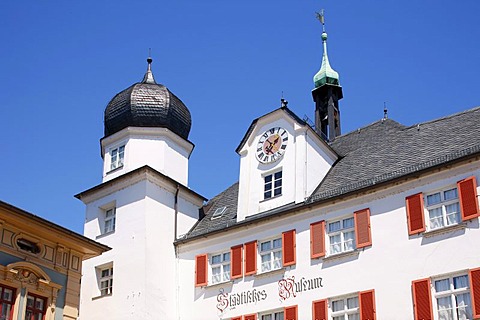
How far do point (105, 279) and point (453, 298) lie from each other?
1404 centimetres

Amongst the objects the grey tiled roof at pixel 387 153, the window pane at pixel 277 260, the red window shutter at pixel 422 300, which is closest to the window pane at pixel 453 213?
the grey tiled roof at pixel 387 153

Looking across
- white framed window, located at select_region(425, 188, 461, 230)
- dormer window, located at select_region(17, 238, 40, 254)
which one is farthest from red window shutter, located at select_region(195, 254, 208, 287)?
white framed window, located at select_region(425, 188, 461, 230)

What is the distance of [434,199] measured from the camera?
81.7ft

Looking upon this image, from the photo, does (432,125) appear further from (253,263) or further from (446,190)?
(253,263)

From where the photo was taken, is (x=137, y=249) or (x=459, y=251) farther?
(x=137, y=249)

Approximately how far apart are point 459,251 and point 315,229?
5.39 meters

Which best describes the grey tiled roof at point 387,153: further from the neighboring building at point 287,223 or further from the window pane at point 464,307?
the window pane at point 464,307

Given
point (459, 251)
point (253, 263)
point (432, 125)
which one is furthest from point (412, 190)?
point (253, 263)

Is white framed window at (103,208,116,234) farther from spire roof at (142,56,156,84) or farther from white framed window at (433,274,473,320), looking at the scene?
white framed window at (433,274,473,320)

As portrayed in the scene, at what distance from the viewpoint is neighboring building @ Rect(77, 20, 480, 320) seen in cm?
2434

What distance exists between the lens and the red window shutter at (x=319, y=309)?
2584cm

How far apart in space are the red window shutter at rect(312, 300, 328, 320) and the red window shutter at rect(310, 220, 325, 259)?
62.8 inches

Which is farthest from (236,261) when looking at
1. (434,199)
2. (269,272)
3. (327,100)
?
(327,100)

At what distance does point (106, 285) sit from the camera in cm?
3122
